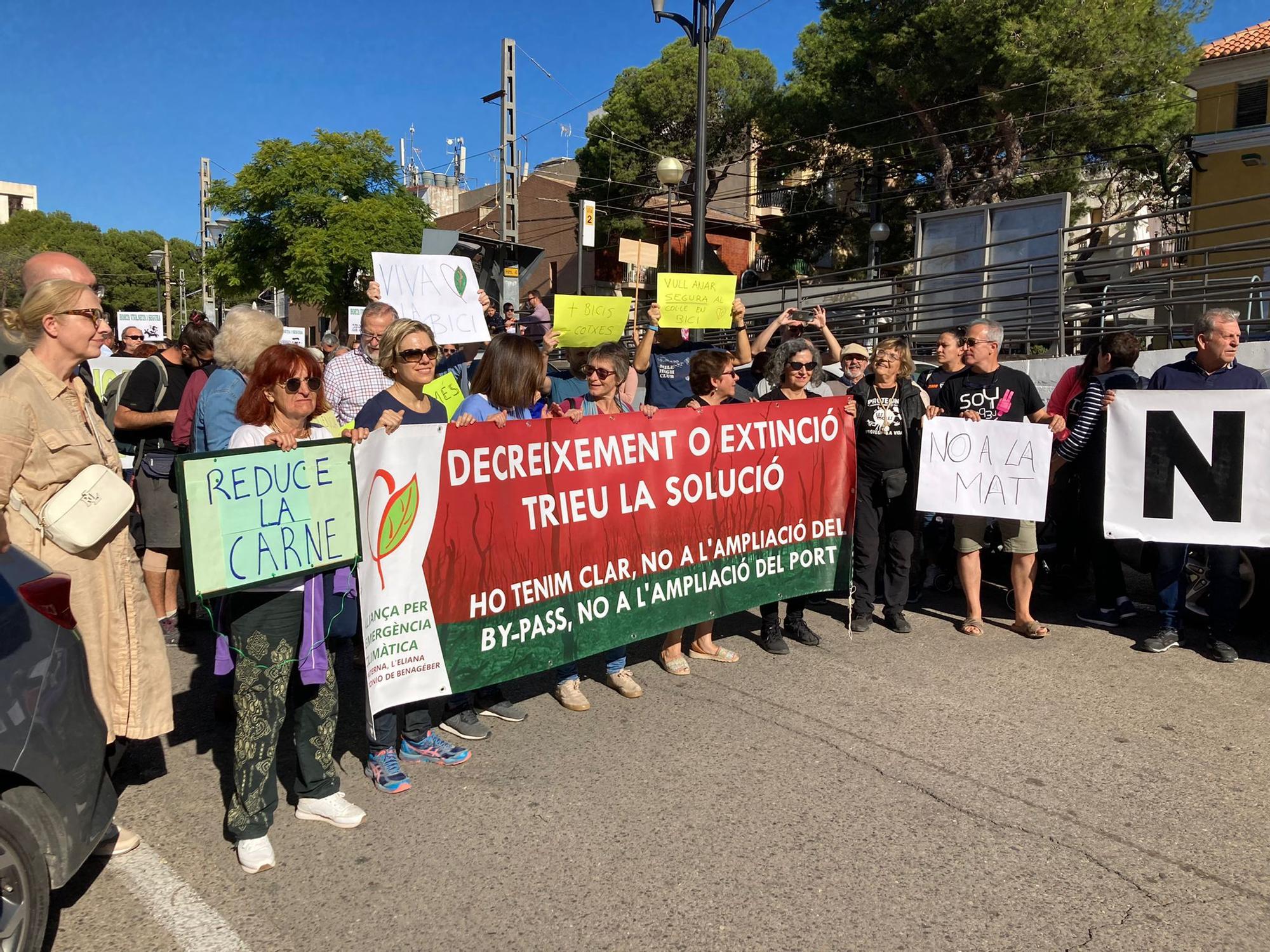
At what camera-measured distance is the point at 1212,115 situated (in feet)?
90.4

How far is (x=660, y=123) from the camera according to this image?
41.9m

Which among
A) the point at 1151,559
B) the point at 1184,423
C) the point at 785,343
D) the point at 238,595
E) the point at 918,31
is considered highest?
the point at 918,31

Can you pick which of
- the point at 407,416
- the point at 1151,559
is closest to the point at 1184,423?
the point at 1151,559

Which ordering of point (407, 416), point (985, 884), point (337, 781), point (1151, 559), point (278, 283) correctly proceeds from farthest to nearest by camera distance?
point (278, 283)
point (1151, 559)
point (407, 416)
point (337, 781)
point (985, 884)

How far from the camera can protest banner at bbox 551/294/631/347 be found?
691 centimetres

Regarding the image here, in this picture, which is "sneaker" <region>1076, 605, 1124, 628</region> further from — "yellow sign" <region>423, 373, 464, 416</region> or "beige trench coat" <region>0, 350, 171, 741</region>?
"beige trench coat" <region>0, 350, 171, 741</region>

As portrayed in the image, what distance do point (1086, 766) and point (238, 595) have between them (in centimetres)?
360

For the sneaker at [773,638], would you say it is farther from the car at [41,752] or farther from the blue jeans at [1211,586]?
the car at [41,752]

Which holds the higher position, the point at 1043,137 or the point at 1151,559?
the point at 1043,137

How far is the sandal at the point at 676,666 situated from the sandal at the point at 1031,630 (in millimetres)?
2342

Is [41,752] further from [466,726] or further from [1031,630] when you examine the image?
[1031,630]

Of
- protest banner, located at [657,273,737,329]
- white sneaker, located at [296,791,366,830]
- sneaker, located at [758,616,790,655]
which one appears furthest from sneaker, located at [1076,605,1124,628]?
white sneaker, located at [296,791,366,830]

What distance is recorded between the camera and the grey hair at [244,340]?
4059mm

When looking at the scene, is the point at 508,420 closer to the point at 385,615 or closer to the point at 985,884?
the point at 385,615
